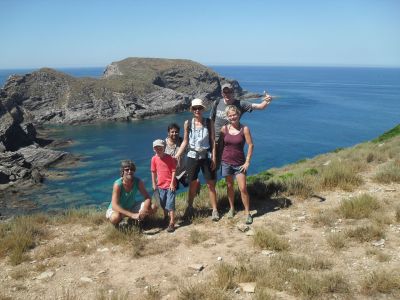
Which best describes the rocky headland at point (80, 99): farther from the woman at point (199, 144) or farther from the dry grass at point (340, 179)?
the woman at point (199, 144)

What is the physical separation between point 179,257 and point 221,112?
112 inches

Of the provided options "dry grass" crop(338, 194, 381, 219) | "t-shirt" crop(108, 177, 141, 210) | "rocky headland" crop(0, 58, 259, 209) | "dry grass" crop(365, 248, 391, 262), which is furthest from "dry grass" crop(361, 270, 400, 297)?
"rocky headland" crop(0, 58, 259, 209)

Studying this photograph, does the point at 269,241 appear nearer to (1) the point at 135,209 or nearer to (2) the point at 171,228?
(2) the point at 171,228

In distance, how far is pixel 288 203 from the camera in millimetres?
8148

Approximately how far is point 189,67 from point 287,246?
127 metres

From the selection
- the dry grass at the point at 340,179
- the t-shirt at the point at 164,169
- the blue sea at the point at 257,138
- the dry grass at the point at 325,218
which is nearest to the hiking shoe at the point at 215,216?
the t-shirt at the point at 164,169

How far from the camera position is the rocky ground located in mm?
5102

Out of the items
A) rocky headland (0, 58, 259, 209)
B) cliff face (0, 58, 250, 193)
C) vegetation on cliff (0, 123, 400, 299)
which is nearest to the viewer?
vegetation on cliff (0, 123, 400, 299)

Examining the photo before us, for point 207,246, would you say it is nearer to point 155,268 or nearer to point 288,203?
point 155,268

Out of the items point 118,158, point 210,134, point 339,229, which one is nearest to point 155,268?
point 210,134

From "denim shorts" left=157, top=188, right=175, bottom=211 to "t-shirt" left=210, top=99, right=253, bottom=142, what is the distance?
140cm

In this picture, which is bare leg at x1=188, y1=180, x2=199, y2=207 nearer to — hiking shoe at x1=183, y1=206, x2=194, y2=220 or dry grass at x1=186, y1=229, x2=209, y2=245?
hiking shoe at x1=183, y1=206, x2=194, y2=220

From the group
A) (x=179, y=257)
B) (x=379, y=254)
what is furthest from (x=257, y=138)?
(x=379, y=254)

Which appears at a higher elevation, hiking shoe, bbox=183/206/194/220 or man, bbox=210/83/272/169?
man, bbox=210/83/272/169
